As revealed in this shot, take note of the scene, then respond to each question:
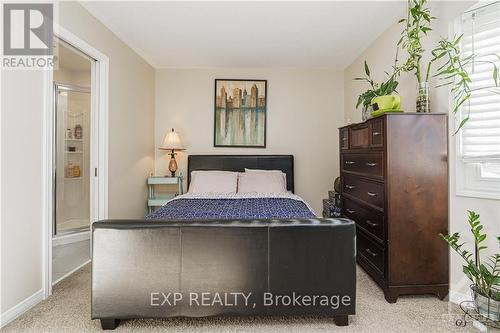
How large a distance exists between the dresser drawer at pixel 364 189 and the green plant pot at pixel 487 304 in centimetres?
78

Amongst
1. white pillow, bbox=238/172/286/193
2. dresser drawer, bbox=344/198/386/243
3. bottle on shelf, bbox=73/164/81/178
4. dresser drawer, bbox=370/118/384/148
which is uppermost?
dresser drawer, bbox=370/118/384/148

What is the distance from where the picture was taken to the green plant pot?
66.5 inches

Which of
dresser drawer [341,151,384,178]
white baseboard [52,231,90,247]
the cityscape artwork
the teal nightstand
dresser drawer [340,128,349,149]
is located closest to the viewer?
dresser drawer [341,151,384,178]

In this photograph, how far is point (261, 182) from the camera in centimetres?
374

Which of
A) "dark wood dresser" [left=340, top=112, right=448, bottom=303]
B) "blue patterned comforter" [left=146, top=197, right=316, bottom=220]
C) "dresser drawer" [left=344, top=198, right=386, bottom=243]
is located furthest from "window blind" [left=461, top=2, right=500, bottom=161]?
"blue patterned comforter" [left=146, top=197, right=316, bottom=220]

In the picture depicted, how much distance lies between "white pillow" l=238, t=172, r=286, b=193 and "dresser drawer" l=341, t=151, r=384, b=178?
97 cm

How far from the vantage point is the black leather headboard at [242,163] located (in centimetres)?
417

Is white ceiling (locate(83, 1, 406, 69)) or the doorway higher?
white ceiling (locate(83, 1, 406, 69))

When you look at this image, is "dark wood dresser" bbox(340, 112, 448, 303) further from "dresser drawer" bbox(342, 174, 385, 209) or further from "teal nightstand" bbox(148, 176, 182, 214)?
"teal nightstand" bbox(148, 176, 182, 214)

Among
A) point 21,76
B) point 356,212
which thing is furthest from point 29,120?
point 356,212

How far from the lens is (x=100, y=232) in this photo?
1.71m

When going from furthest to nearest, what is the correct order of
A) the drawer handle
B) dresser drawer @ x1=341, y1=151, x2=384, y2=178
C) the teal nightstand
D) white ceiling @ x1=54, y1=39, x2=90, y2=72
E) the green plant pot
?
the teal nightstand
white ceiling @ x1=54, y1=39, x2=90, y2=72
the drawer handle
dresser drawer @ x1=341, y1=151, x2=384, y2=178
the green plant pot

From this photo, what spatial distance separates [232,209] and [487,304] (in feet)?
6.39

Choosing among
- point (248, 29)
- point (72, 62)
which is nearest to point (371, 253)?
point (248, 29)
